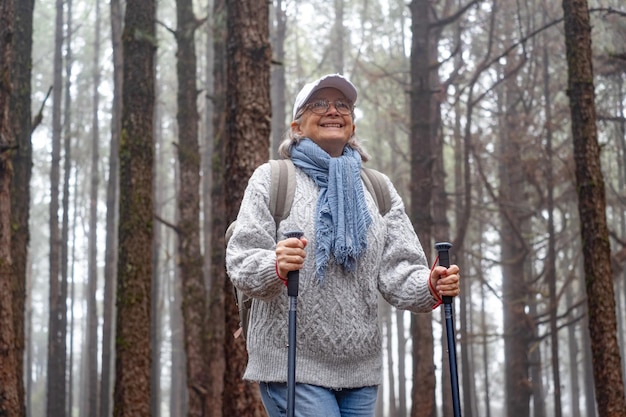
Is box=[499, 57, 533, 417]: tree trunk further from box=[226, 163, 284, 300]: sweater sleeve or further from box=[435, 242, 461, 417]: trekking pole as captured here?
box=[226, 163, 284, 300]: sweater sleeve

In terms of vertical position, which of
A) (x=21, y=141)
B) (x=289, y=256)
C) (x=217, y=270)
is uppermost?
(x=21, y=141)

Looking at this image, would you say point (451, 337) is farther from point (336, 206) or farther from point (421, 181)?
point (421, 181)

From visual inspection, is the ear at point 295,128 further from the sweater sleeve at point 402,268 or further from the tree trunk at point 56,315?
the tree trunk at point 56,315

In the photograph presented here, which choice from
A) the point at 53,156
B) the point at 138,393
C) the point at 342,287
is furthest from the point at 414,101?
the point at 342,287

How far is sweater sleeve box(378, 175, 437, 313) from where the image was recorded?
11.9 feet

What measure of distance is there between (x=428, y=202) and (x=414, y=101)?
188 cm

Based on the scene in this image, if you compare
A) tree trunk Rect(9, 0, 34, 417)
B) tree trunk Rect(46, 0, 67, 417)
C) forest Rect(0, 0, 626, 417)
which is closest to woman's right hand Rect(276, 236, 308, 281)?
forest Rect(0, 0, 626, 417)

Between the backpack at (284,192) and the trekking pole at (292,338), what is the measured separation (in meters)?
0.33

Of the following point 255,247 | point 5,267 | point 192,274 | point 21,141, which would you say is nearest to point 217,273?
point 192,274

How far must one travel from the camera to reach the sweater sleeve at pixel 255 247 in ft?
10.9

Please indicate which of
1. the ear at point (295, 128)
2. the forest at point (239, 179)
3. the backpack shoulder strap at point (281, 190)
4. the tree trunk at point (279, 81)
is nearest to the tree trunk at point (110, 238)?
the forest at point (239, 179)

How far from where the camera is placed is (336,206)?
356cm

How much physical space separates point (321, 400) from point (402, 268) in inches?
28.1

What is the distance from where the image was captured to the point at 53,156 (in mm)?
21188
